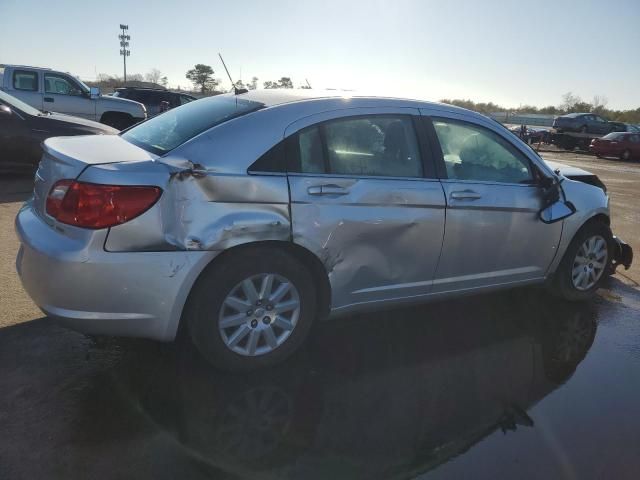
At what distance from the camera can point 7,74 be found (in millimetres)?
11852

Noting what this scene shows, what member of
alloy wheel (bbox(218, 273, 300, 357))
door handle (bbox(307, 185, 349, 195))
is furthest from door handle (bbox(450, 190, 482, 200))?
alloy wheel (bbox(218, 273, 300, 357))

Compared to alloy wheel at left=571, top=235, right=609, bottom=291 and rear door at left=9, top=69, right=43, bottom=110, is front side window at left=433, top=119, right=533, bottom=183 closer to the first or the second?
alloy wheel at left=571, top=235, right=609, bottom=291

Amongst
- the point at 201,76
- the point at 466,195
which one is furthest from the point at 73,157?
the point at 201,76

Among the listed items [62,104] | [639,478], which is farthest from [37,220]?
[62,104]

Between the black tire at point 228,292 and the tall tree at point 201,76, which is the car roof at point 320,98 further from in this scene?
the tall tree at point 201,76

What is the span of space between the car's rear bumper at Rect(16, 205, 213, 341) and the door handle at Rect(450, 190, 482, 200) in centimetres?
173

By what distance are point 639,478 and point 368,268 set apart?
175 centimetres

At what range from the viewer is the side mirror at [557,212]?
4023mm

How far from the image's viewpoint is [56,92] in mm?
12352

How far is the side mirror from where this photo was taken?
4023mm

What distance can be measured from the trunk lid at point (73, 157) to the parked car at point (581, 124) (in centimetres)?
3188

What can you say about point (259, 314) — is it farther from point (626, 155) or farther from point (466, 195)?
point (626, 155)

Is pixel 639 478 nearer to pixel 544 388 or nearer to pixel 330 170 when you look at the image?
pixel 544 388

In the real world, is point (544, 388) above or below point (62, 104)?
below
